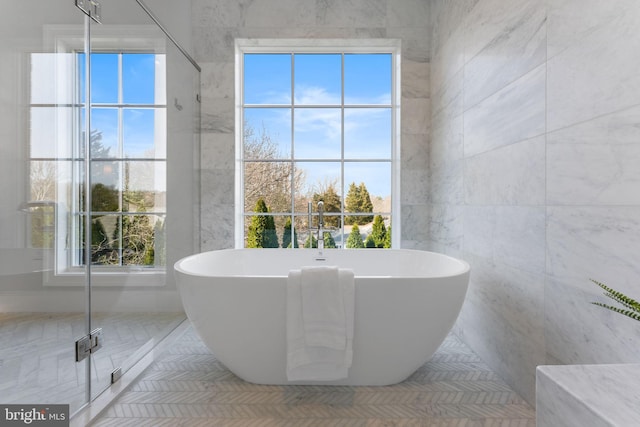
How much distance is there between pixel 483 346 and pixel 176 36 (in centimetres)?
335

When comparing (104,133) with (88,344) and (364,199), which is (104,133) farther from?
(364,199)

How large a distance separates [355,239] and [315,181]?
0.65 m

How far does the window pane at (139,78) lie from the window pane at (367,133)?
163 cm

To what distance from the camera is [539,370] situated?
86cm

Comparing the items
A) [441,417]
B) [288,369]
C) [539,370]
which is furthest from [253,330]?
[539,370]

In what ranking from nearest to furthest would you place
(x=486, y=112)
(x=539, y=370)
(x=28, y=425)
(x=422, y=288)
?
(x=539, y=370) → (x=28, y=425) → (x=422, y=288) → (x=486, y=112)

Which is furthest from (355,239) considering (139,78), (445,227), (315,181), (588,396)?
(588,396)

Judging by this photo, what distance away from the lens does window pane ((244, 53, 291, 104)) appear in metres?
3.23

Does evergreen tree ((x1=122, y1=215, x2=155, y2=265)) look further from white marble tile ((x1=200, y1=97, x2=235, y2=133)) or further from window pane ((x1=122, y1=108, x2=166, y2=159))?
white marble tile ((x1=200, y1=97, x2=235, y2=133))

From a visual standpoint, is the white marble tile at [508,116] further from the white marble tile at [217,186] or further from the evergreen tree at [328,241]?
the white marble tile at [217,186]

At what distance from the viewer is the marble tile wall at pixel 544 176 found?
3.96 ft

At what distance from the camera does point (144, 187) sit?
2307 millimetres

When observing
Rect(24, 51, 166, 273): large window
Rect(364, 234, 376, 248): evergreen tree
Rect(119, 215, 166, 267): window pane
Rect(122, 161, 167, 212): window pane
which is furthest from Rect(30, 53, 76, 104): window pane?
Rect(364, 234, 376, 248): evergreen tree

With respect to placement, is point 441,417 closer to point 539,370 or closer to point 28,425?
point 539,370
